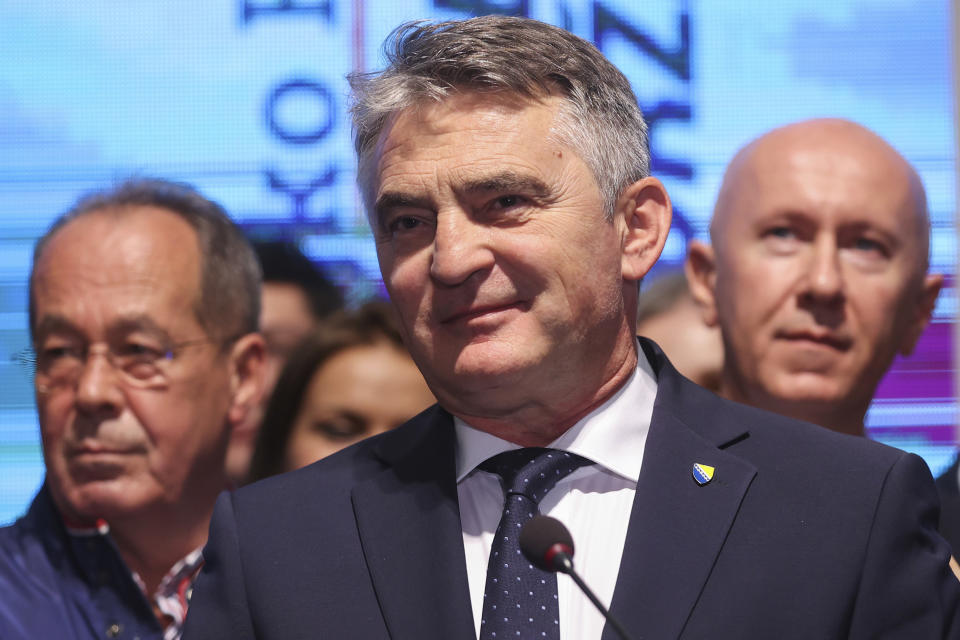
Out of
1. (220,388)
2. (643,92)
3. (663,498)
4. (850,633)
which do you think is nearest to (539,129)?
(663,498)

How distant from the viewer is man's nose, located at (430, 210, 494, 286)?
1.98 m

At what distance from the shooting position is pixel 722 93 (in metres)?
3.98

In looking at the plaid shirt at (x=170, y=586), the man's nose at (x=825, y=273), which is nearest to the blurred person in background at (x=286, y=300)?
the plaid shirt at (x=170, y=586)

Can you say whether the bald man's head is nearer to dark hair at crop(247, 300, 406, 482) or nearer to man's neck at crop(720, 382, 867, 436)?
man's neck at crop(720, 382, 867, 436)

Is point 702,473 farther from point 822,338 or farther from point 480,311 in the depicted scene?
point 822,338

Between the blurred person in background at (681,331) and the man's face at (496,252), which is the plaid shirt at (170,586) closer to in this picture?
the man's face at (496,252)

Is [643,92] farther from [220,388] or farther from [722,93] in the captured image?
[220,388]

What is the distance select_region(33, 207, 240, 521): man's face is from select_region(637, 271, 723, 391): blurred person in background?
1.29 metres

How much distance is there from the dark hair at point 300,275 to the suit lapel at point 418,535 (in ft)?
5.71

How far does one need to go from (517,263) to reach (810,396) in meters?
1.01

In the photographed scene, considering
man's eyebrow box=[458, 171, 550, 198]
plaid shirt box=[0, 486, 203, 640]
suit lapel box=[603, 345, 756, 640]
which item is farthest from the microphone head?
plaid shirt box=[0, 486, 203, 640]

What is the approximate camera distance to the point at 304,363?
11.2 ft

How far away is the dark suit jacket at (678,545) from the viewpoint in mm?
1851

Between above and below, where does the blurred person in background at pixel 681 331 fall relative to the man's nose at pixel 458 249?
below
